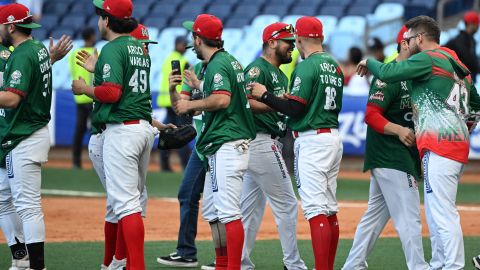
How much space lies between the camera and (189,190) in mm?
9844

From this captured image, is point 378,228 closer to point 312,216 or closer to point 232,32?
point 312,216

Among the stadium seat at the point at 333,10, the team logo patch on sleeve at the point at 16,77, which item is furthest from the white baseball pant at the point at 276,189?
the stadium seat at the point at 333,10

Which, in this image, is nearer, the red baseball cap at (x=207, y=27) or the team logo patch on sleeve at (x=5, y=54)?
the red baseball cap at (x=207, y=27)

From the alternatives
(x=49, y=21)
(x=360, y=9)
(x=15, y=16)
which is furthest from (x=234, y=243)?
(x=49, y=21)

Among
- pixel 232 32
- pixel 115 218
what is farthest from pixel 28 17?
pixel 232 32

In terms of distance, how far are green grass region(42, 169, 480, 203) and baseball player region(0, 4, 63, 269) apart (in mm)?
6794

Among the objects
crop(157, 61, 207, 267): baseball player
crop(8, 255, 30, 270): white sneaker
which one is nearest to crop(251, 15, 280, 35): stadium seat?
crop(157, 61, 207, 267): baseball player

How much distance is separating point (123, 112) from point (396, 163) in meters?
2.35

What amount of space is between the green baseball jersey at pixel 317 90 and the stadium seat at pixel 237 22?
1491 centimetres

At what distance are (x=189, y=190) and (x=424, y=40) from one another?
294 cm

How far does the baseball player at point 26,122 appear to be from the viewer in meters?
8.52

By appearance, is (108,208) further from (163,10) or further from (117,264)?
(163,10)

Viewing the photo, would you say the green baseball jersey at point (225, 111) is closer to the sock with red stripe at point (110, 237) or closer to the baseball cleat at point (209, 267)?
the sock with red stripe at point (110, 237)

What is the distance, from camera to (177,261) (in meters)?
9.72
